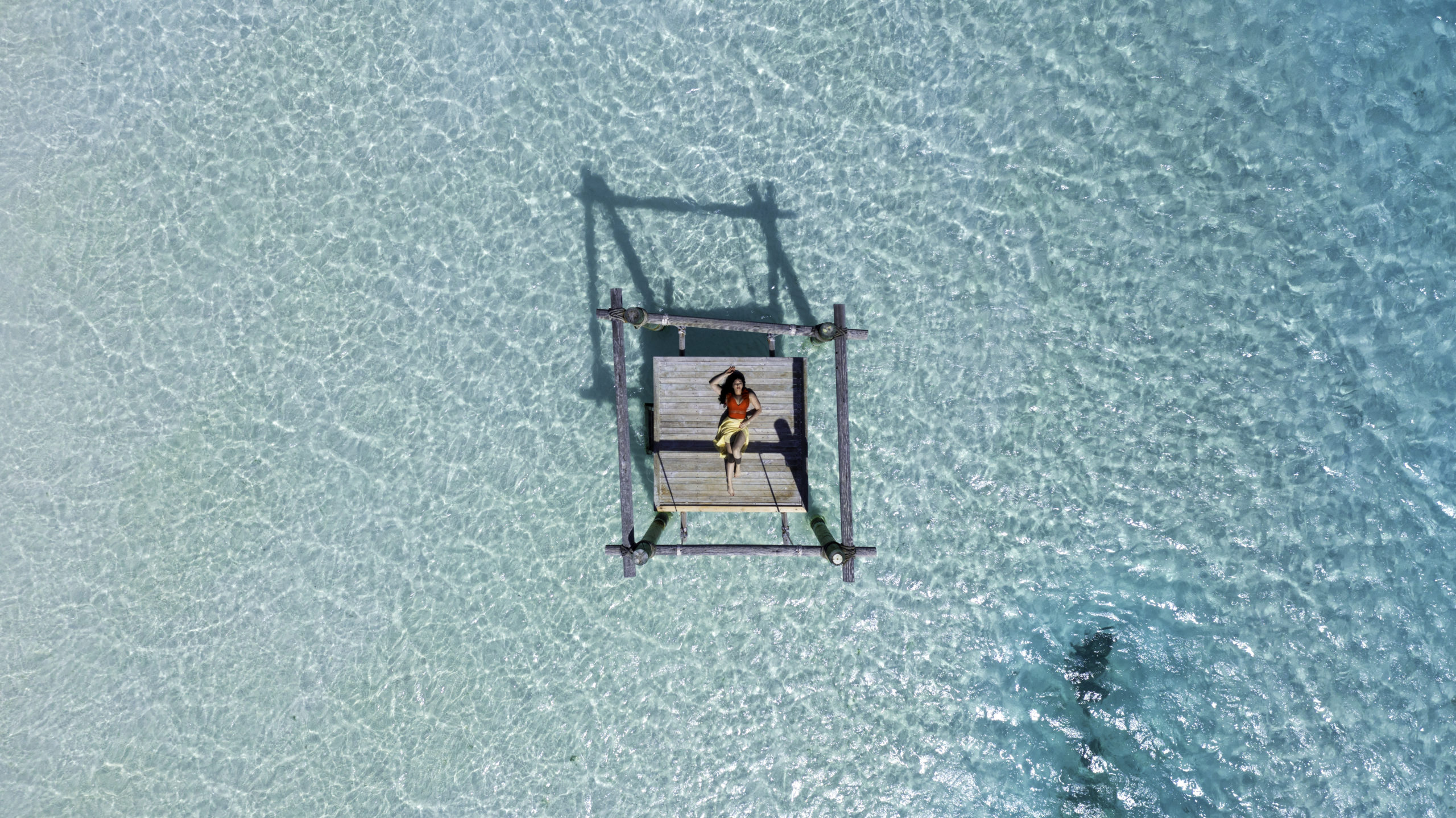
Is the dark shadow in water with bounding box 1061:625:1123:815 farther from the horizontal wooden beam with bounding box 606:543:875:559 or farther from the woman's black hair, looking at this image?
the woman's black hair

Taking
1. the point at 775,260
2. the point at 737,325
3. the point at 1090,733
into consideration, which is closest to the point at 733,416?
the point at 737,325

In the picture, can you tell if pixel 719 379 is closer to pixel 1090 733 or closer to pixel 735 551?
pixel 735 551

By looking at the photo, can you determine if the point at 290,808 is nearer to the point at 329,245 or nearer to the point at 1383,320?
the point at 329,245

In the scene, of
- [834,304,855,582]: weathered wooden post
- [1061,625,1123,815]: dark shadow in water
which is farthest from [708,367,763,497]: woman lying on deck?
[1061,625,1123,815]: dark shadow in water

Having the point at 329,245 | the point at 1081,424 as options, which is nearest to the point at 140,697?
the point at 329,245

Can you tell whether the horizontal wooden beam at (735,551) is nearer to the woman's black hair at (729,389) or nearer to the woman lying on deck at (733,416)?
the woman lying on deck at (733,416)

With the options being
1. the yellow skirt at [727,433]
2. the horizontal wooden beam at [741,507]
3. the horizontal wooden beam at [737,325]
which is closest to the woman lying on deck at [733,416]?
the yellow skirt at [727,433]
